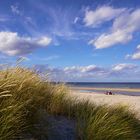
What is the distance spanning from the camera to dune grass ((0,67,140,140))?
453cm

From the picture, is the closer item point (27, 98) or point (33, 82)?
point (27, 98)

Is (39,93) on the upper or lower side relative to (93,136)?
upper

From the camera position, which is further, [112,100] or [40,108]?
[112,100]

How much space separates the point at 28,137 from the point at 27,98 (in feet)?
2.52

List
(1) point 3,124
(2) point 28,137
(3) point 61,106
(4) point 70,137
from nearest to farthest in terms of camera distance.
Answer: (1) point 3,124, (2) point 28,137, (4) point 70,137, (3) point 61,106

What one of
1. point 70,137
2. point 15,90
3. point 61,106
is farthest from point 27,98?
Answer: point 61,106

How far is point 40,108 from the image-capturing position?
5.61m

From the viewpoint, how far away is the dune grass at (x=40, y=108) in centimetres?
453

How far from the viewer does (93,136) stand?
17.4ft

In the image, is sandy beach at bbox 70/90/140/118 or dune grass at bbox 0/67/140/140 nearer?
dune grass at bbox 0/67/140/140

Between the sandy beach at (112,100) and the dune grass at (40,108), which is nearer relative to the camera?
the dune grass at (40,108)

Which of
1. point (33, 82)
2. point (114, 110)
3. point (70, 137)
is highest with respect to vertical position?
point (33, 82)

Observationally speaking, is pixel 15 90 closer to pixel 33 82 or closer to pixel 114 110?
pixel 33 82

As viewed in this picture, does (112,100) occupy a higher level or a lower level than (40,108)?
higher
